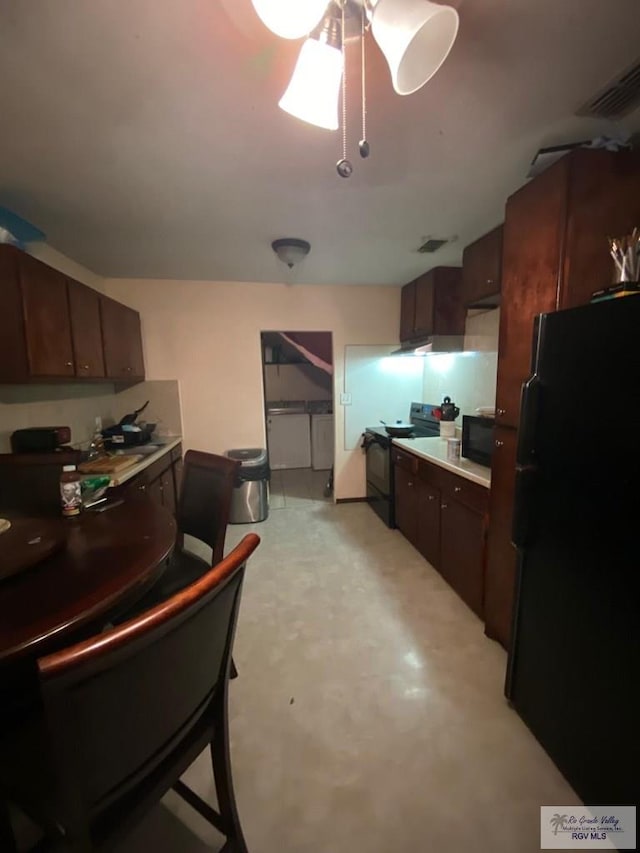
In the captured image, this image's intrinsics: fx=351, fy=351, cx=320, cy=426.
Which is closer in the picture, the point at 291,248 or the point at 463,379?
the point at 291,248

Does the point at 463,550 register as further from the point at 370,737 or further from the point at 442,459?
the point at 370,737

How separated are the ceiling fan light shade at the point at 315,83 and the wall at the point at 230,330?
2.76 metres

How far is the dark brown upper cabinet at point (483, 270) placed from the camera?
7.02 feet

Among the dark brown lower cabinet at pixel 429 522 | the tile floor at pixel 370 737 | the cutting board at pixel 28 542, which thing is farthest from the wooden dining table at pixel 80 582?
the dark brown lower cabinet at pixel 429 522

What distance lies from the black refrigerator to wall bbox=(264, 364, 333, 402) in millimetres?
4695

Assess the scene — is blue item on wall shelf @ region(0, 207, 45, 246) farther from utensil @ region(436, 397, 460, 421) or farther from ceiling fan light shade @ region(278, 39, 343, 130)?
utensil @ region(436, 397, 460, 421)

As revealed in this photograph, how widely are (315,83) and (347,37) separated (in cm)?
23

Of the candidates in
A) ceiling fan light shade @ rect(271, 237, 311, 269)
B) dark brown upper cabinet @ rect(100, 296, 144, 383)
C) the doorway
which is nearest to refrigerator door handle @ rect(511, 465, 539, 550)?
ceiling fan light shade @ rect(271, 237, 311, 269)

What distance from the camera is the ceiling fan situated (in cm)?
74

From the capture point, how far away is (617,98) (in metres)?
1.22

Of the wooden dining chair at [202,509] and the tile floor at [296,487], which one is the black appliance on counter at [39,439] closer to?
the wooden dining chair at [202,509]

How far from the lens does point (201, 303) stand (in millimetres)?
3504

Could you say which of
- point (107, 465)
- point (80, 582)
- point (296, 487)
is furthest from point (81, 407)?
point (296, 487)

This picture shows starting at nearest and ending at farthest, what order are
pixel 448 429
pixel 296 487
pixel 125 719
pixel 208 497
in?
pixel 125 719 < pixel 208 497 < pixel 448 429 < pixel 296 487
